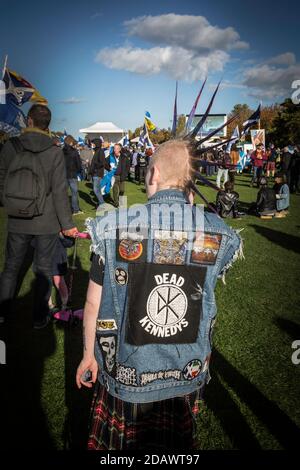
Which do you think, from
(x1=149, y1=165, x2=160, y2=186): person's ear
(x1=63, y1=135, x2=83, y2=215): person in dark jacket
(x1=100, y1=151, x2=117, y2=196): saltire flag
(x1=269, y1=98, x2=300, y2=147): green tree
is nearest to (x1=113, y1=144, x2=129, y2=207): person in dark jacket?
(x1=100, y1=151, x2=117, y2=196): saltire flag

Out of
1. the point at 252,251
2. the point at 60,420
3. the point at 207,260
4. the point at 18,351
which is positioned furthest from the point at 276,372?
the point at 252,251

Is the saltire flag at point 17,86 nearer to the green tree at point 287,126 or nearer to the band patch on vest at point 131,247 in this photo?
the band patch on vest at point 131,247

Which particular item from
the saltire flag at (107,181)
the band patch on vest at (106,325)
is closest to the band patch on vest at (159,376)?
the band patch on vest at (106,325)

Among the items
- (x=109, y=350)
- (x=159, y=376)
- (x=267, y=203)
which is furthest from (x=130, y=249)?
(x=267, y=203)

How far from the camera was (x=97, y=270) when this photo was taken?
61.4 inches

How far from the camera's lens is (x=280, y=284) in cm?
568

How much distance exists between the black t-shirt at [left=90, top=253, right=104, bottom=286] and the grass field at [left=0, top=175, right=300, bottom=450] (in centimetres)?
142

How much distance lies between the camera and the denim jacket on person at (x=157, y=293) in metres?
1.51

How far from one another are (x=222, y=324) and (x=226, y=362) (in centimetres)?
78

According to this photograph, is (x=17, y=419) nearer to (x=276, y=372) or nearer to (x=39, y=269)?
(x=39, y=269)

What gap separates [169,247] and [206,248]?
0.19 meters

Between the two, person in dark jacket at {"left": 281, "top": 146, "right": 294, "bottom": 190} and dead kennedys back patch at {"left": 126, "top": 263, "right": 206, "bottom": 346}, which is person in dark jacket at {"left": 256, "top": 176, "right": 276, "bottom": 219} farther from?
dead kennedys back patch at {"left": 126, "top": 263, "right": 206, "bottom": 346}

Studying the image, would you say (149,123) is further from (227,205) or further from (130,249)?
(130,249)

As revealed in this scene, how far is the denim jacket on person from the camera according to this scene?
1.51 m
